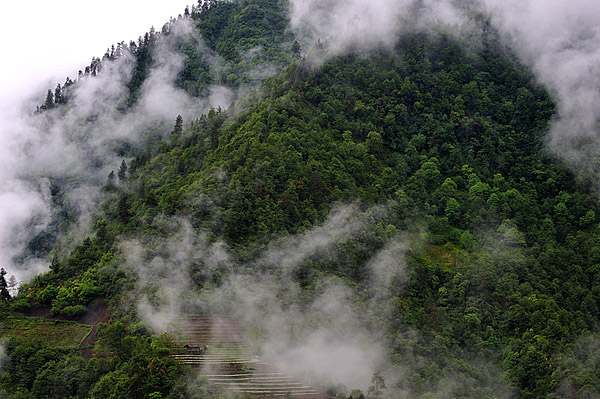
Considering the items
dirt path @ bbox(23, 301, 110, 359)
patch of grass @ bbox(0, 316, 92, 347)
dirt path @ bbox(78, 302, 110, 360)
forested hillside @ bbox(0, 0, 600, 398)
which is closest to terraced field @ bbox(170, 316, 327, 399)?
forested hillside @ bbox(0, 0, 600, 398)

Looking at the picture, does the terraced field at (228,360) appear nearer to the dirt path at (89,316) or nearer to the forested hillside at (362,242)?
the forested hillside at (362,242)

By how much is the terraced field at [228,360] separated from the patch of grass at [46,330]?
35.6 ft

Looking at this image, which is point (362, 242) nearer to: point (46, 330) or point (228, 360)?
point (228, 360)

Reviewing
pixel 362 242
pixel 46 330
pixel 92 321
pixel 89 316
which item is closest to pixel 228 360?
pixel 92 321

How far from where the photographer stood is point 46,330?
6569 centimetres

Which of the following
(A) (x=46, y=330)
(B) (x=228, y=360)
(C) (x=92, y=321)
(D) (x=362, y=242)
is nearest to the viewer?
(B) (x=228, y=360)

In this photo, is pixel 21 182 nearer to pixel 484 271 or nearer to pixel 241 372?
pixel 241 372

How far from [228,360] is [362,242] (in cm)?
2356

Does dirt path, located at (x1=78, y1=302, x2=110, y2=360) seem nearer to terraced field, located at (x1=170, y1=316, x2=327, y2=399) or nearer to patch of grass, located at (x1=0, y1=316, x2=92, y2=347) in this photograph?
patch of grass, located at (x1=0, y1=316, x2=92, y2=347)

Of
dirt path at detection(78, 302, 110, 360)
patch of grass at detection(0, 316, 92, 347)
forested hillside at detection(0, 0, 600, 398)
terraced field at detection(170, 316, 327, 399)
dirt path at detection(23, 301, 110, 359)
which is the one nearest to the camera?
terraced field at detection(170, 316, 327, 399)

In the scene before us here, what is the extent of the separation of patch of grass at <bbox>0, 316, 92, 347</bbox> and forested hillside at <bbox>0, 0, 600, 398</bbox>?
1.54m

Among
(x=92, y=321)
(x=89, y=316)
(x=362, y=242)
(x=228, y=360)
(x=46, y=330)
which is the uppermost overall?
(x=362, y=242)

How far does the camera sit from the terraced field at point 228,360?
184 feet

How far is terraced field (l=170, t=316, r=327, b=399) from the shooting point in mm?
56062
